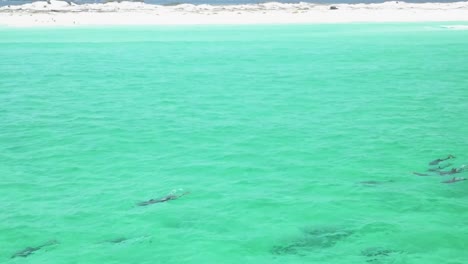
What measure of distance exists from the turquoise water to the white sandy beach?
38.4 m

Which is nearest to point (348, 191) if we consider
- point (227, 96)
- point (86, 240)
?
point (86, 240)

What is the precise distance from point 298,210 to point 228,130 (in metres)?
7.09

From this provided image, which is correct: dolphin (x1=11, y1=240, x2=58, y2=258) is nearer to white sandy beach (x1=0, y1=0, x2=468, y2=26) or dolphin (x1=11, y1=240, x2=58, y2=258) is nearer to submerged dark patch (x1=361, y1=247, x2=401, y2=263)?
submerged dark patch (x1=361, y1=247, x2=401, y2=263)

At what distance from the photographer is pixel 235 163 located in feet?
50.0

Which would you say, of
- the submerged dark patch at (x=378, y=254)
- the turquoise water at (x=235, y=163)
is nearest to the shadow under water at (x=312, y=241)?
the turquoise water at (x=235, y=163)

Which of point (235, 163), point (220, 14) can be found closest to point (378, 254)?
point (235, 163)

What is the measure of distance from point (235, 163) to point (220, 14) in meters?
60.4

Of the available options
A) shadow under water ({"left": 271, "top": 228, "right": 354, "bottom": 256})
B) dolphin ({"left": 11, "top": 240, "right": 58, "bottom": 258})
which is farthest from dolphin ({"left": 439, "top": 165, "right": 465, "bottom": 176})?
dolphin ({"left": 11, "top": 240, "right": 58, "bottom": 258})

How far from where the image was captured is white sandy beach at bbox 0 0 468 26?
70562 mm

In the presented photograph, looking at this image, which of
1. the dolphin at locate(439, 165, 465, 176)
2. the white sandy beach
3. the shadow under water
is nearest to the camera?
the shadow under water

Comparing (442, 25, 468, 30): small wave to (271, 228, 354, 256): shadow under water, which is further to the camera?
(442, 25, 468, 30): small wave

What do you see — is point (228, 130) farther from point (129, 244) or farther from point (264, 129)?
point (129, 244)

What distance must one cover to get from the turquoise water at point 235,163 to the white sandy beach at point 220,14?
126 ft

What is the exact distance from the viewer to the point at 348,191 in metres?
13.1
